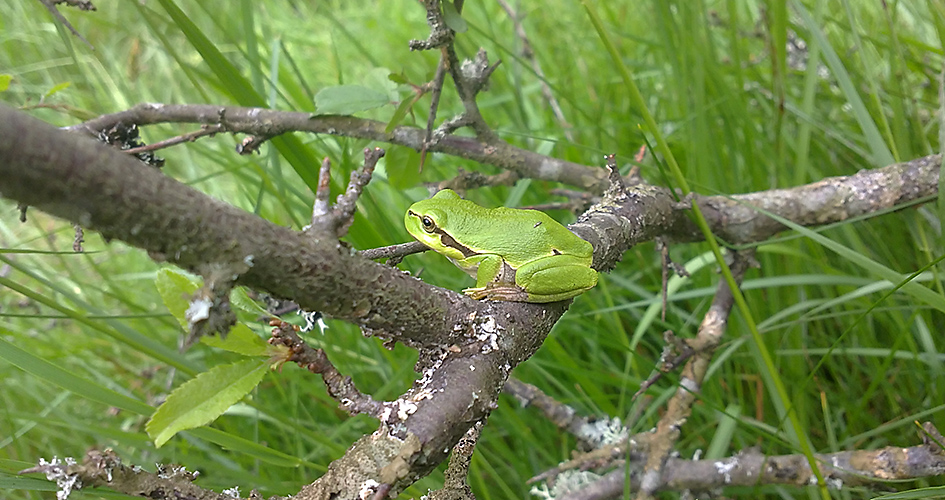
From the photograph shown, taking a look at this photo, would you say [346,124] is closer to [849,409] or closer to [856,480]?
[856,480]

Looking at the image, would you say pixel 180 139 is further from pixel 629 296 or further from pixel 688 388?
pixel 629 296

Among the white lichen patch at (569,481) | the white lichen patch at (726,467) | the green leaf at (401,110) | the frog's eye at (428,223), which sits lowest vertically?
the white lichen patch at (569,481)

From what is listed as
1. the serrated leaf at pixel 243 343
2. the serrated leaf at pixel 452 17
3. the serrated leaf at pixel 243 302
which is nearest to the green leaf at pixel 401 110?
the serrated leaf at pixel 452 17

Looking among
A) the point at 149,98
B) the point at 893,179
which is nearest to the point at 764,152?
the point at 893,179

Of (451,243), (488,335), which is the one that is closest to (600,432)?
(451,243)

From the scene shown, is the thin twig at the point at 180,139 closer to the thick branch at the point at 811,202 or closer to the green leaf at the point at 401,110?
the green leaf at the point at 401,110

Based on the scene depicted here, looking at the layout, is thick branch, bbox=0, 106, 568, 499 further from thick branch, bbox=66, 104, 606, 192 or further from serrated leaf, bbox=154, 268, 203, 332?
thick branch, bbox=66, 104, 606, 192
